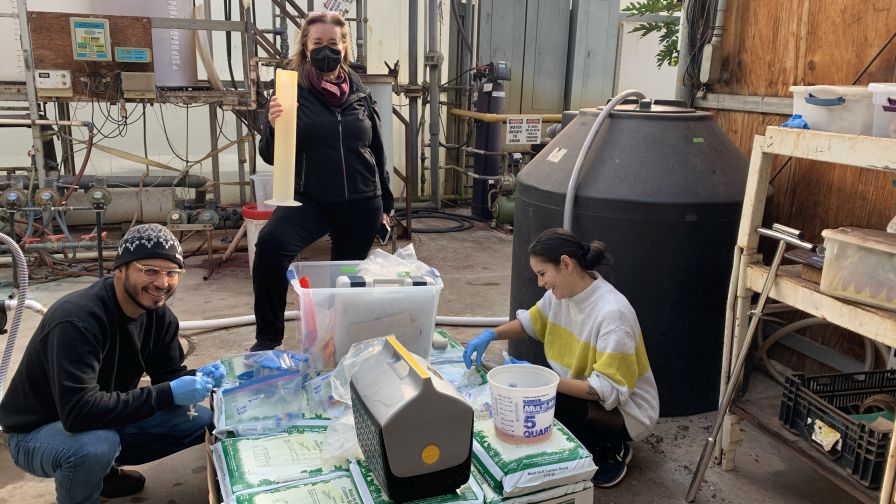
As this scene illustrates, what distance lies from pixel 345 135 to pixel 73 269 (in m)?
2.70

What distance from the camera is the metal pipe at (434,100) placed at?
5957 mm

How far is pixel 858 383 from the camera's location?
2131 mm

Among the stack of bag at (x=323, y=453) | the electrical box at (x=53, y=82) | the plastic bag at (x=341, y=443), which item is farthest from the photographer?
the electrical box at (x=53, y=82)

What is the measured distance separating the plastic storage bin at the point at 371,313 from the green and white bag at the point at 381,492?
1.67 feet

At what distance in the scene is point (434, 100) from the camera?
6.20 meters

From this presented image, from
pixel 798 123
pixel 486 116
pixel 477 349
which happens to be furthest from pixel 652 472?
pixel 486 116

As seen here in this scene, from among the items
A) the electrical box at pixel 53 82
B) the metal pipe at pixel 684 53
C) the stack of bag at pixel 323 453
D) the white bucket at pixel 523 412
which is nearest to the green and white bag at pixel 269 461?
the stack of bag at pixel 323 453

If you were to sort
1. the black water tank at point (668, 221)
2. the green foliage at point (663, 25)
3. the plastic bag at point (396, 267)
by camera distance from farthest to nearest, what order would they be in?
1. the green foliage at point (663, 25)
2. the black water tank at point (668, 221)
3. the plastic bag at point (396, 267)

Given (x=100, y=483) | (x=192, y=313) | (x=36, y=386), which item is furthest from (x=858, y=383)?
(x=192, y=313)

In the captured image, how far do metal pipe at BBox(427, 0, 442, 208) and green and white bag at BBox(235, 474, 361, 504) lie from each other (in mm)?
5018

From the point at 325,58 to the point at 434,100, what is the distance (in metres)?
3.78

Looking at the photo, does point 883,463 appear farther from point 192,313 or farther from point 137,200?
point 137,200

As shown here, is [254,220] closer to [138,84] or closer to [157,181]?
[138,84]

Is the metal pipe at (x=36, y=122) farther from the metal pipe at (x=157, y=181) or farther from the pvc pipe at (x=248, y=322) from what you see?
the pvc pipe at (x=248, y=322)
